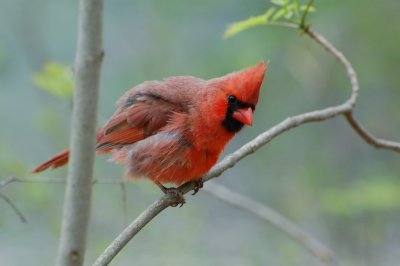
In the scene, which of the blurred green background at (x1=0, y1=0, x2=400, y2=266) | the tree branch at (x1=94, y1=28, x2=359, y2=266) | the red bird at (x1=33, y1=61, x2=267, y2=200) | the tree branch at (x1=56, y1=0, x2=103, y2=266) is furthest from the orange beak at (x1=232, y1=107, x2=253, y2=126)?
the blurred green background at (x1=0, y1=0, x2=400, y2=266)

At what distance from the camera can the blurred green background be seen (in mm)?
4734

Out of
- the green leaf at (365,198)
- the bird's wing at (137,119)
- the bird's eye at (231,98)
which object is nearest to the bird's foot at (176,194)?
the bird's wing at (137,119)

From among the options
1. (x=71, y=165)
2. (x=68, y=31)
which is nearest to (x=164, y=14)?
(x=68, y=31)

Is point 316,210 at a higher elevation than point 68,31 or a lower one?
lower

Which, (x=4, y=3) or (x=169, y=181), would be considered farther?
(x=4, y=3)

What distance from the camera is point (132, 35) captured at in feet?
20.1

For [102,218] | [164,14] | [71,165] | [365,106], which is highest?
[71,165]

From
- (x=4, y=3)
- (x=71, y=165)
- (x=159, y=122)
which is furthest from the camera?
(x=4, y=3)

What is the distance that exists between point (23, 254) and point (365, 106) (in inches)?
128

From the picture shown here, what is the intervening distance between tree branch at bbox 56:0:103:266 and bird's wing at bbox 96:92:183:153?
69.1 inches

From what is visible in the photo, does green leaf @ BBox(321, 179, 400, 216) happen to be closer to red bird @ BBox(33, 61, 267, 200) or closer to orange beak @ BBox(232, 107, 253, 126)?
red bird @ BBox(33, 61, 267, 200)

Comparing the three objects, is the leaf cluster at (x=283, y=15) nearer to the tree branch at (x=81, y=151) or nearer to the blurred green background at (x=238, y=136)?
the tree branch at (x=81, y=151)

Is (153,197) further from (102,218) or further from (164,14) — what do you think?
(164,14)

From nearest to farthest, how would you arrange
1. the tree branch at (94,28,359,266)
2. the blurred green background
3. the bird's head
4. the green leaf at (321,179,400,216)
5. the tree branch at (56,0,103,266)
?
1. the tree branch at (56,0,103,266)
2. the tree branch at (94,28,359,266)
3. the bird's head
4. the green leaf at (321,179,400,216)
5. the blurred green background
